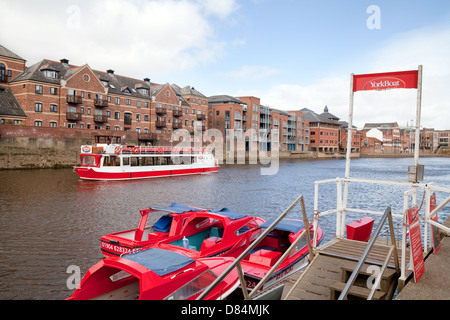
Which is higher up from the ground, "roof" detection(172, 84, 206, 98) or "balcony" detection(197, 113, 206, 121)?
"roof" detection(172, 84, 206, 98)

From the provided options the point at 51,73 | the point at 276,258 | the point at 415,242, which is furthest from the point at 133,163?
the point at 415,242

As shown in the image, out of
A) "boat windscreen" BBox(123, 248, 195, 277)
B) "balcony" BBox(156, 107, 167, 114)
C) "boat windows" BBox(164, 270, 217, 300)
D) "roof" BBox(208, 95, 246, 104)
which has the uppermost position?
"roof" BBox(208, 95, 246, 104)

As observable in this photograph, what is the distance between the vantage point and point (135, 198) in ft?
93.9

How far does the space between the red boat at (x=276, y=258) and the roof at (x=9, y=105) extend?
52.3m

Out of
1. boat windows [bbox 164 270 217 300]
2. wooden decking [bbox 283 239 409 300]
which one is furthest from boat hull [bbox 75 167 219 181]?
wooden decking [bbox 283 239 409 300]

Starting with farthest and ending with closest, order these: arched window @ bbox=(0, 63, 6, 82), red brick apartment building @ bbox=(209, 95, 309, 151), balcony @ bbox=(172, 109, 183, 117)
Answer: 1. red brick apartment building @ bbox=(209, 95, 309, 151)
2. balcony @ bbox=(172, 109, 183, 117)
3. arched window @ bbox=(0, 63, 6, 82)

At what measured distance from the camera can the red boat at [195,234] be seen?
11742 millimetres

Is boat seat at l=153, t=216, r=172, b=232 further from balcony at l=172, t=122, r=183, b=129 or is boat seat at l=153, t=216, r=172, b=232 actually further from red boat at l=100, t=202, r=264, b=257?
balcony at l=172, t=122, r=183, b=129

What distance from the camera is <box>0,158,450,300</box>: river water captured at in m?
11.9

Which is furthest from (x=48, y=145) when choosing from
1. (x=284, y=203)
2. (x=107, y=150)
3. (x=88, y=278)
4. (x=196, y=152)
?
(x=88, y=278)

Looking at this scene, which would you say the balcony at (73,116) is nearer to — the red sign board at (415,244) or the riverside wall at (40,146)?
the riverside wall at (40,146)

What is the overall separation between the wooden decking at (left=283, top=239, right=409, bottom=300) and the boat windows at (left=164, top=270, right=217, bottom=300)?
1863mm

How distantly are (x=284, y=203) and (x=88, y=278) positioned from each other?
73.1ft

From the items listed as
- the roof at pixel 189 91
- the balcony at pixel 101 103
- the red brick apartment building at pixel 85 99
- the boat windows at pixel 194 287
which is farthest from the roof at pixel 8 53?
the boat windows at pixel 194 287
